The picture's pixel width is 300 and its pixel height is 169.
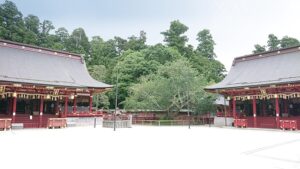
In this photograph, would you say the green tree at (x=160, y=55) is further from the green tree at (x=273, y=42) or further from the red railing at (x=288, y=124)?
the red railing at (x=288, y=124)

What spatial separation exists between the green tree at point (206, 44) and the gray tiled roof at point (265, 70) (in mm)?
35020

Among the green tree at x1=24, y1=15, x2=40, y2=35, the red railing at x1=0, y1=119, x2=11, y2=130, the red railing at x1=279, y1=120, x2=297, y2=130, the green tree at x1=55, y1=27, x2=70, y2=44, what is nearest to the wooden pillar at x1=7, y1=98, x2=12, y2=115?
the red railing at x1=0, y1=119, x2=11, y2=130

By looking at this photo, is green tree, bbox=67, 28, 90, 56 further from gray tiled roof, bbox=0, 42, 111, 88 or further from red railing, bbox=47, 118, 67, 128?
red railing, bbox=47, 118, 67, 128

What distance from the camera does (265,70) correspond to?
87.8ft

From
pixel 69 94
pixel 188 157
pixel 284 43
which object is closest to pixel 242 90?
pixel 69 94

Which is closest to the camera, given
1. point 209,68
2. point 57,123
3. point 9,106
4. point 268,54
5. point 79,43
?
point 9,106

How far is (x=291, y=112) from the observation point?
2470cm

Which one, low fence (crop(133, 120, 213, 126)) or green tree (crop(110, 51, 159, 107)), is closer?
low fence (crop(133, 120, 213, 126))

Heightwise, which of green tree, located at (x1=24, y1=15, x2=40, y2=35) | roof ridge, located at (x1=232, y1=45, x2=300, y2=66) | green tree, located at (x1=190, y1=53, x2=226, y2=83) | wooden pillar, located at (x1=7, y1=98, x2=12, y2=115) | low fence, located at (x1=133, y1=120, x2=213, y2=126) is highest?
green tree, located at (x1=24, y1=15, x2=40, y2=35)

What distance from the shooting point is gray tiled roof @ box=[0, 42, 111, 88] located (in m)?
23.3

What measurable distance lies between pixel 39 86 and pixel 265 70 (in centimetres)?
2161

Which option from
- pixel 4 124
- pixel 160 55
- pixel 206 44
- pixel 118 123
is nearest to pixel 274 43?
pixel 206 44

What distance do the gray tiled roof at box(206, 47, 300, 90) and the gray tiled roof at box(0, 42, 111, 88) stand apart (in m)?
13.6

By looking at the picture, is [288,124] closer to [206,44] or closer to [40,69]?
[40,69]
